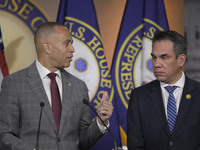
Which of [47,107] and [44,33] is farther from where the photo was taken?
[44,33]

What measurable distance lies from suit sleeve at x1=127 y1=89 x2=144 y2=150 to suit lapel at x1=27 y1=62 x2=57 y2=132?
539 mm

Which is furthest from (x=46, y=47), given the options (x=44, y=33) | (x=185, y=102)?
(x=185, y=102)

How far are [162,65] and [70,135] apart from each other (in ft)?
2.72

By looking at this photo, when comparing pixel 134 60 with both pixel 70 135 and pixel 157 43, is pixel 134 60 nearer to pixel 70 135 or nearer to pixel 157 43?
pixel 157 43

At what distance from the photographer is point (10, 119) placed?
2.25 metres

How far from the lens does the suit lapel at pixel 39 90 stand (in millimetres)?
2311

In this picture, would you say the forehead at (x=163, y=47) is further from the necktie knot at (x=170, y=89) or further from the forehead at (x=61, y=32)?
the forehead at (x=61, y=32)

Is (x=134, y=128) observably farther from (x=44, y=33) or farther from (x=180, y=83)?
(x=44, y=33)

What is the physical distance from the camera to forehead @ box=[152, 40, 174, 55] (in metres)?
2.44

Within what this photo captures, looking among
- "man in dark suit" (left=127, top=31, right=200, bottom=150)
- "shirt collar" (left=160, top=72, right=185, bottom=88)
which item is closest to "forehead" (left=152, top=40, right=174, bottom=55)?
"man in dark suit" (left=127, top=31, right=200, bottom=150)

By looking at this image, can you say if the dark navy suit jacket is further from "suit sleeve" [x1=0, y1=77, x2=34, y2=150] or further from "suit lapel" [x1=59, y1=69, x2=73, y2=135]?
"suit sleeve" [x1=0, y1=77, x2=34, y2=150]

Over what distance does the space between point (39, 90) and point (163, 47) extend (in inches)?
37.0

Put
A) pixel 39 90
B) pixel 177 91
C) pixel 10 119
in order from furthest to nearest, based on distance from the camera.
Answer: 1. pixel 177 91
2. pixel 39 90
3. pixel 10 119

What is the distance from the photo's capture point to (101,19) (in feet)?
12.7
